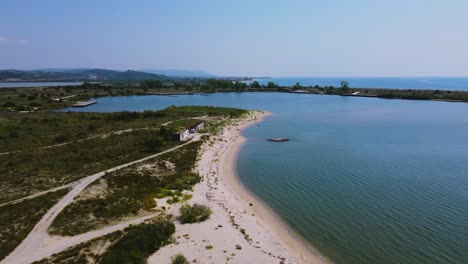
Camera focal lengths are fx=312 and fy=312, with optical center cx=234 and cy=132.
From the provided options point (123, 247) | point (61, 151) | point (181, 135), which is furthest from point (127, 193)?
point (181, 135)

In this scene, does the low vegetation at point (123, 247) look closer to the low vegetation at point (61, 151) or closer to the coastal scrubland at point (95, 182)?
the coastal scrubland at point (95, 182)

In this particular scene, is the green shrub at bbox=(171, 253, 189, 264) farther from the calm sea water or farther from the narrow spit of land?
the calm sea water

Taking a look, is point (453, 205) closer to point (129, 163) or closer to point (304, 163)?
point (304, 163)

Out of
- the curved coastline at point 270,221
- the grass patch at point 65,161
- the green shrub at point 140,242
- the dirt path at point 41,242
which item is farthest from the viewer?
the grass patch at point 65,161

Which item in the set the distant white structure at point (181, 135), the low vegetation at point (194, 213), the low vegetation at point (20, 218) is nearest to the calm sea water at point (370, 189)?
the low vegetation at point (194, 213)

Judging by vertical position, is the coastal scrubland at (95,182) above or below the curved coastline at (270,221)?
above

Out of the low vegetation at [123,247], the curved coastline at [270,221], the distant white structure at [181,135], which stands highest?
the distant white structure at [181,135]

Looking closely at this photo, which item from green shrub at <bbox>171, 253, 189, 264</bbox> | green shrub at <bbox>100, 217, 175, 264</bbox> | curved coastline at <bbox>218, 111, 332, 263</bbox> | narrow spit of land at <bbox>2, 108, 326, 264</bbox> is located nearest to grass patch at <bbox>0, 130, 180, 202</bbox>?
narrow spit of land at <bbox>2, 108, 326, 264</bbox>
